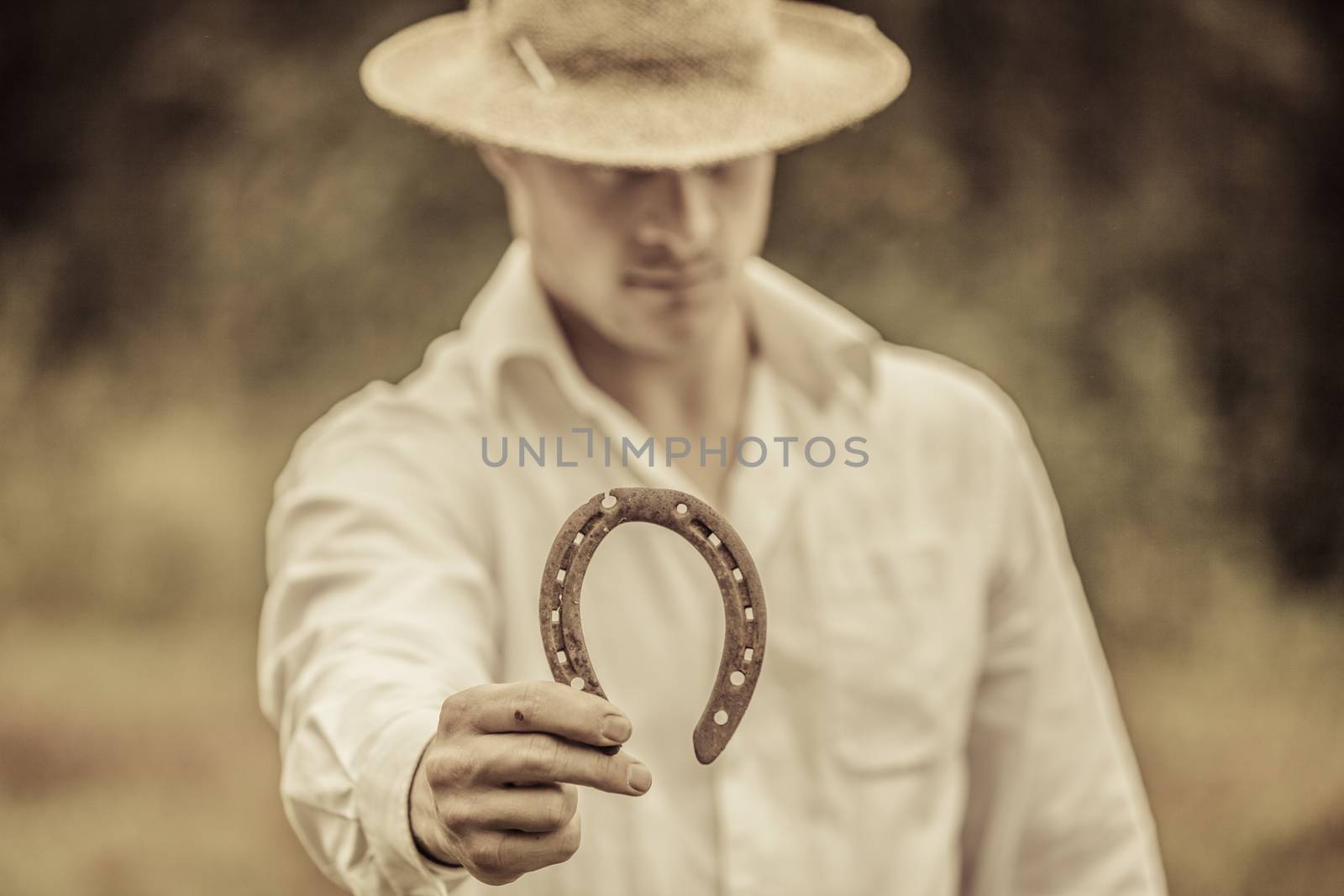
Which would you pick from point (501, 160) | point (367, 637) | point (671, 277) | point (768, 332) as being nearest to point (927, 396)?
point (768, 332)

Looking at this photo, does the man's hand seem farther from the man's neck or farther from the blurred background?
the blurred background

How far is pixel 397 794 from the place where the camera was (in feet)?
2.27

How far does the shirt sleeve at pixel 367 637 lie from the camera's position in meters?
0.73

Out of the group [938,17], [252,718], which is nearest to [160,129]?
[252,718]

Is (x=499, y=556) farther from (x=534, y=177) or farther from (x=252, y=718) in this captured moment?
(x=252, y=718)

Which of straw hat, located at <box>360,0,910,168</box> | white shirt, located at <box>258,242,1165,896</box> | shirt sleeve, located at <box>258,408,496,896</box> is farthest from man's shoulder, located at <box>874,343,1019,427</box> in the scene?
shirt sleeve, located at <box>258,408,496,896</box>

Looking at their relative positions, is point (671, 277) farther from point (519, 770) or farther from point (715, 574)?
point (519, 770)

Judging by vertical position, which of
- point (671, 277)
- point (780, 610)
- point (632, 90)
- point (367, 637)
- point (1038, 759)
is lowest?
point (1038, 759)

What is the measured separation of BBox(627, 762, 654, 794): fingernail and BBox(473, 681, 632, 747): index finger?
19 millimetres

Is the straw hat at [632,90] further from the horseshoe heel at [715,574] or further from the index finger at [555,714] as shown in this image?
the index finger at [555,714]

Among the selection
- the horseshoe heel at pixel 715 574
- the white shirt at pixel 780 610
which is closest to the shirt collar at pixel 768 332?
the white shirt at pixel 780 610

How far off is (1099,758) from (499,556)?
0.52 meters

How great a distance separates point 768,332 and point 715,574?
1.34ft

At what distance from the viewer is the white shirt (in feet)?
2.97
